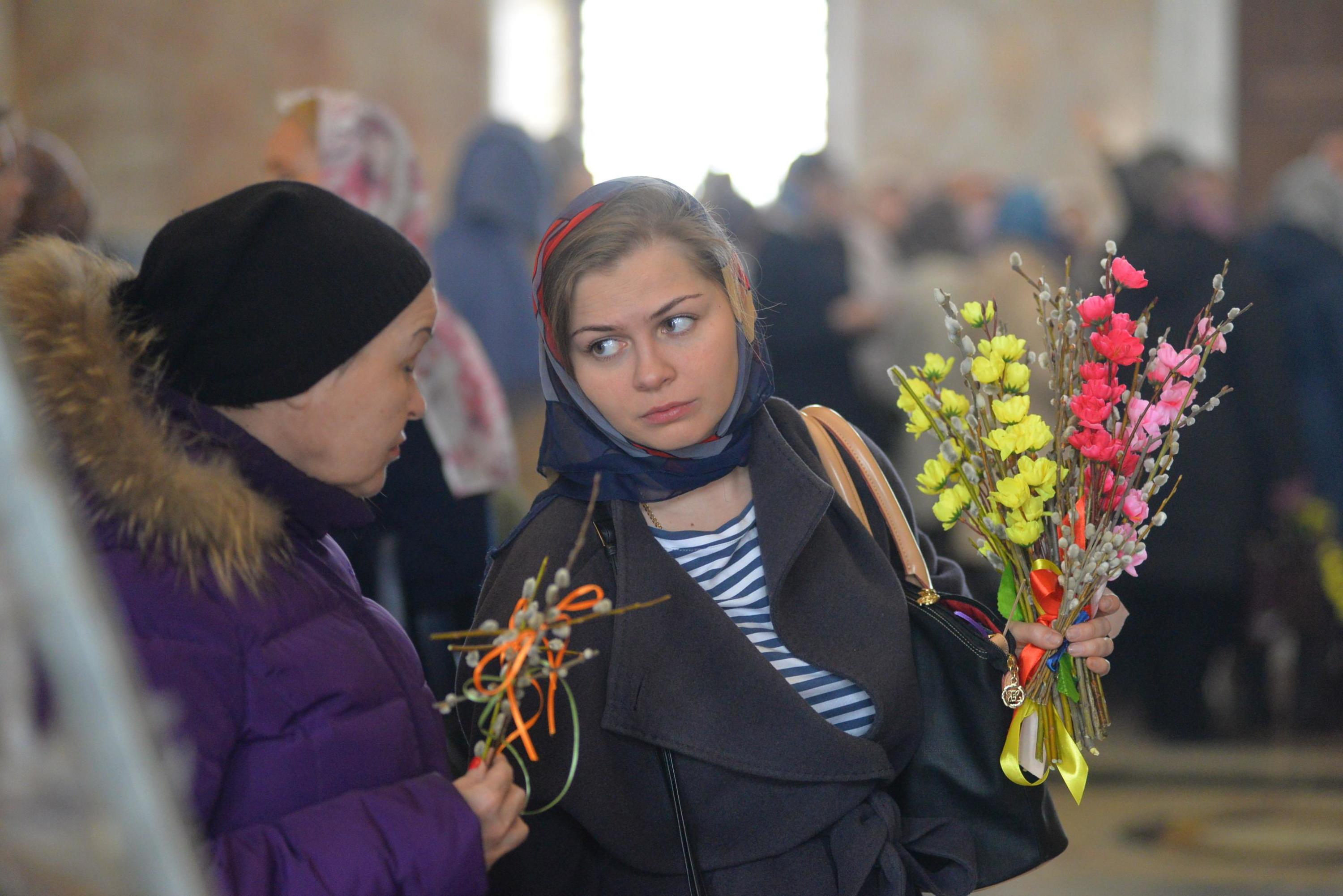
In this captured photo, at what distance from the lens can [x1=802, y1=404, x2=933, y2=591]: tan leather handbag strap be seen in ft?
6.73

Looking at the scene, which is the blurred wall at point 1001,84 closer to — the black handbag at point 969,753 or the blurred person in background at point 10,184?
the blurred person in background at point 10,184

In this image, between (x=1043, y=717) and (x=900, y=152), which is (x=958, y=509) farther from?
(x=900, y=152)

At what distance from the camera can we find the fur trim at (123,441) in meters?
1.44

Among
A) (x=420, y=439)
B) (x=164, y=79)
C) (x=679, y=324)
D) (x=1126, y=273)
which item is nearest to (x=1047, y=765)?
(x=1126, y=273)

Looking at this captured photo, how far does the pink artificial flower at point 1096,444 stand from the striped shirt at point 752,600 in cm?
47

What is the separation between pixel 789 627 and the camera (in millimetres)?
1915

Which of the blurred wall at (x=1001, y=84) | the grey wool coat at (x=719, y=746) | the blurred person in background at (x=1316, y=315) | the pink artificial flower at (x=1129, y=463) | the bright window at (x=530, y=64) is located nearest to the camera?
the grey wool coat at (x=719, y=746)

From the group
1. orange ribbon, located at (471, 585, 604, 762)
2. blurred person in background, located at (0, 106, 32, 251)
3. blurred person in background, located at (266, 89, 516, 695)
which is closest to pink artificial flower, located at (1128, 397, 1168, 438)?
orange ribbon, located at (471, 585, 604, 762)

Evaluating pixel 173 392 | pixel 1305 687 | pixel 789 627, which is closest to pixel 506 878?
pixel 789 627

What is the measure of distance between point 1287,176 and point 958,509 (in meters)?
5.78

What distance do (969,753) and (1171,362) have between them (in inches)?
25.0

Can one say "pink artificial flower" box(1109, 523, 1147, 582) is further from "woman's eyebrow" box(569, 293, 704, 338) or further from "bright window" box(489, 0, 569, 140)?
"bright window" box(489, 0, 569, 140)

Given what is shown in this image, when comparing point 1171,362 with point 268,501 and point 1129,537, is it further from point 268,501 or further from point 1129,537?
point 268,501

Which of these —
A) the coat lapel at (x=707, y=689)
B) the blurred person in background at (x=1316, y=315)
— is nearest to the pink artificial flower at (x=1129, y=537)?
the coat lapel at (x=707, y=689)
